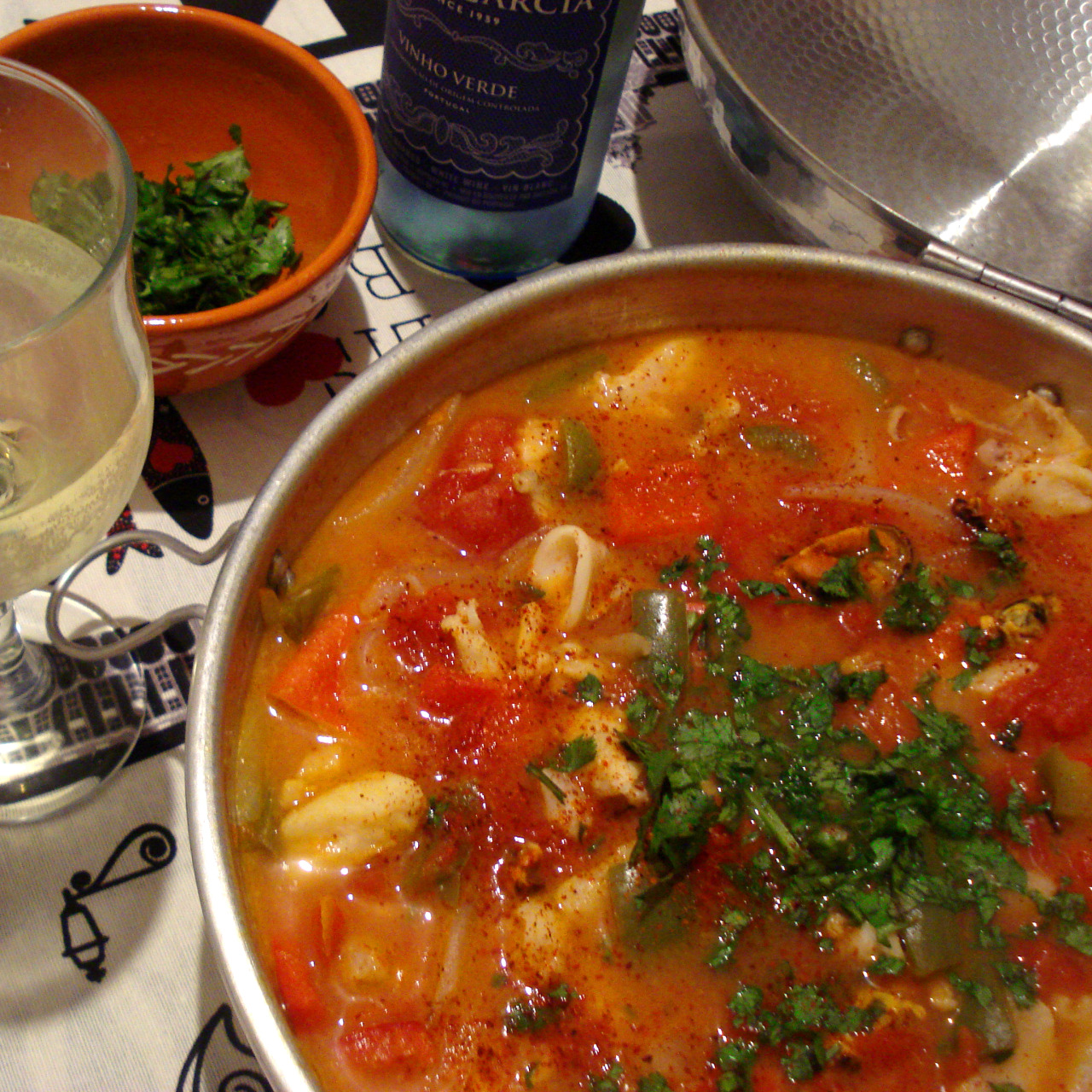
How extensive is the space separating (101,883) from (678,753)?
81cm

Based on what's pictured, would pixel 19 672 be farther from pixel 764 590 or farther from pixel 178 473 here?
pixel 764 590

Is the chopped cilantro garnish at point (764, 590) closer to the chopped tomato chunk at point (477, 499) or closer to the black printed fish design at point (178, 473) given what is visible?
the chopped tomato chunk at point (477, 499)

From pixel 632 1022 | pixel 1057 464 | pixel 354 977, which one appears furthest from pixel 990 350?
pixel 354 977

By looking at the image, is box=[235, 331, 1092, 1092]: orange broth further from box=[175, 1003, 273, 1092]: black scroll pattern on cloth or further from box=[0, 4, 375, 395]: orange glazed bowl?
box=[0, 4, 375, 395]: orange glazed bowl

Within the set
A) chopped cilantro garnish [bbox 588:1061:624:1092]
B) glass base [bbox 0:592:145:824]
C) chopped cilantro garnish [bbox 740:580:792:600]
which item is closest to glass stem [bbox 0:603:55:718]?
glass base [bbox 0:592:145:824]

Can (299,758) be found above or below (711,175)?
below

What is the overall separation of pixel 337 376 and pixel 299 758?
0.78 m

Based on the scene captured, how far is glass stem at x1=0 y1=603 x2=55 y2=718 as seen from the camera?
1.38 m

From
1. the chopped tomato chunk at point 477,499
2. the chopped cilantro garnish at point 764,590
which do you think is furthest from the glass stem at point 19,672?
the chopped cilantro garnish at point 764,590

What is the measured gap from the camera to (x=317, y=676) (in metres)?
1.34

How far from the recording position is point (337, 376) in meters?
1.79

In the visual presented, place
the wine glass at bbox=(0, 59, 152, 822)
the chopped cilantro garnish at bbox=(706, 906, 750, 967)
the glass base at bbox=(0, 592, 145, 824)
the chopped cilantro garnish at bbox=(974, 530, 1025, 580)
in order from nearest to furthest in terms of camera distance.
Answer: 1. the wine glass at bbox=(0, 59, 152, 822)
2. the chopped cilantro garnish at bbox=(706, 906, 750, 967)
3. the glass base at bbox=(0, 592, 145, 824)
4. the chopped cilantro garnish at bbox=(974, 530, 1025, 580)

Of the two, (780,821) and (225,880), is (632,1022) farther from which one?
(225,880)

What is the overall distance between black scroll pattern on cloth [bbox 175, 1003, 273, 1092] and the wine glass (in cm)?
38
